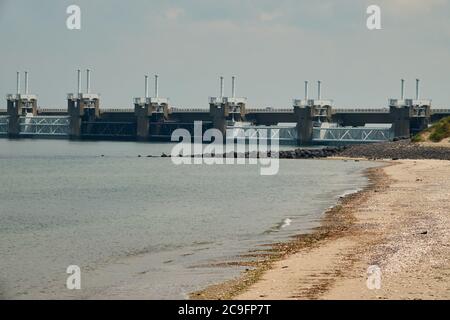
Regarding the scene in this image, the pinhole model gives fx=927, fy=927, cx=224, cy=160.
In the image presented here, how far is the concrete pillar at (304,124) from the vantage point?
163000 mm

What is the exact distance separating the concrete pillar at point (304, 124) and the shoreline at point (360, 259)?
119712mm

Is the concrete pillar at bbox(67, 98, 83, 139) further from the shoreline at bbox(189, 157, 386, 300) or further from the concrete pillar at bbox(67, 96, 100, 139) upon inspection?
the shoreline at bbox(189, 157, 386, 300)

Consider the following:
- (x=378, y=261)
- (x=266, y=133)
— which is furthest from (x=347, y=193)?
(x=266, y=133)

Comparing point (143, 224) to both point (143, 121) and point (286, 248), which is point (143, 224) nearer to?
point (286, 248)

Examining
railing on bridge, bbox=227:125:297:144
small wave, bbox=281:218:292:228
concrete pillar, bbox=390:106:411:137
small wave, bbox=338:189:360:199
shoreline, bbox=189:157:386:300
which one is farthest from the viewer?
railing on bridge, bbox=227:125:297:144

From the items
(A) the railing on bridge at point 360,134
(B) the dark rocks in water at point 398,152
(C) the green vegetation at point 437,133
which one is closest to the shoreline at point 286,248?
(B) the dark rocks in water at point 398,152

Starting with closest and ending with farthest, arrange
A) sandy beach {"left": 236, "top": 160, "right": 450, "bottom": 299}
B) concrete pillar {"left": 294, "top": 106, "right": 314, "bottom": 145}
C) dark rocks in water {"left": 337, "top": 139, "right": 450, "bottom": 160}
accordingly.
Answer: sandy beach {"left": 236, "top": 160, "right": 450, "bottom": 299} → dark rocks in water {"left": 337, "top": 139, "right": 450, "bottom": 160} → concrete pillar {"left": 294, "top": 106, "right": 314, "bottom": 145}

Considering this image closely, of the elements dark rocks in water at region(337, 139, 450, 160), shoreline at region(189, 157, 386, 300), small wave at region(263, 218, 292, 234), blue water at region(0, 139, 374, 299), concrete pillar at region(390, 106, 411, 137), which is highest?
concrete pillar at region(390, 106, 411, 137)

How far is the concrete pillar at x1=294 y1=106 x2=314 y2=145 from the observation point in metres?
163

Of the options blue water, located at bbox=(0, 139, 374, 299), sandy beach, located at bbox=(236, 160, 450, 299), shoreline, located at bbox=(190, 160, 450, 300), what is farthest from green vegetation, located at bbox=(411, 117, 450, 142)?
sandy beach, located at bbox=(236, 160, 450, 299)

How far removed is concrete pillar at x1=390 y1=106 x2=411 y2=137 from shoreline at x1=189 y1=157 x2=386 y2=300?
103 metres
